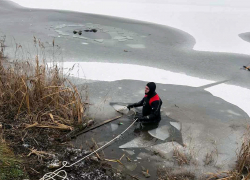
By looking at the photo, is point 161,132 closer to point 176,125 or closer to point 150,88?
point 176,125

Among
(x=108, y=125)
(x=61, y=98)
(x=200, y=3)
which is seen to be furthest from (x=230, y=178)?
(x=200, y=3)

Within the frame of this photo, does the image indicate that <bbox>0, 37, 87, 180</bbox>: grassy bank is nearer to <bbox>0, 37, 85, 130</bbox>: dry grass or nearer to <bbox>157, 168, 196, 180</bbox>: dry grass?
<bbox>0, 37, 85, 130</bbox>: dry grass

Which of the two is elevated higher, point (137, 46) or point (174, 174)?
point (137, 46)

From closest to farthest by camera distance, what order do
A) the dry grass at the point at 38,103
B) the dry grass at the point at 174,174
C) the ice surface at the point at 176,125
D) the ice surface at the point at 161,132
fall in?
the dry grass at the point at 174,174, the dry grass at the point at 38,103, the ice surface at the point at 161,132, the ice surface at the point at 176,125

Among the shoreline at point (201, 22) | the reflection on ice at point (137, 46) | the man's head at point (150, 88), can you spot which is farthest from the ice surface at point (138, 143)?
the shoreline at point (201, 22)

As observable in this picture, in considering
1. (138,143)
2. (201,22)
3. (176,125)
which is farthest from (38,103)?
(201,22)

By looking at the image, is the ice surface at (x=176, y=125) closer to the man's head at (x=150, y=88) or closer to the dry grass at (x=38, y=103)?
the man's head at (x=150, y=88)

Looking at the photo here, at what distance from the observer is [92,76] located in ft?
21.5

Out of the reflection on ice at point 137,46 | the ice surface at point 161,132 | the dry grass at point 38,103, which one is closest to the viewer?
the dry grass at point 38,103

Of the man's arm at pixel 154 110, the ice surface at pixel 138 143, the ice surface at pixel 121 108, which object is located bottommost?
the ice surface at pixel 138 143

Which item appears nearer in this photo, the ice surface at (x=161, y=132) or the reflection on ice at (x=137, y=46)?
the ice surface at (x=161, y=132)

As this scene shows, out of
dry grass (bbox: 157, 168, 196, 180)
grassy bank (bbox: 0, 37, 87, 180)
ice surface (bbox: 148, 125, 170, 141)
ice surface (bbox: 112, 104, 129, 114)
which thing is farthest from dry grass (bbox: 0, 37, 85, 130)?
dry grass (bbox: 157, 168, 196, 180)

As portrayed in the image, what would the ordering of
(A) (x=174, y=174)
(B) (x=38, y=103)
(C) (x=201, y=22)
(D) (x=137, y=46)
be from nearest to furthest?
(A) (x=174, y=174)
(B) (x=38, y=103)
(D) (x=137, y=46)
(C) (x=201, y=22)

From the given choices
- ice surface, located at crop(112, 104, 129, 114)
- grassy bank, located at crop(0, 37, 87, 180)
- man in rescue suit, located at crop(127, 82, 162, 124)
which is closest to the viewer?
grassy bank, located at crop(0, 37, 87, 180)
